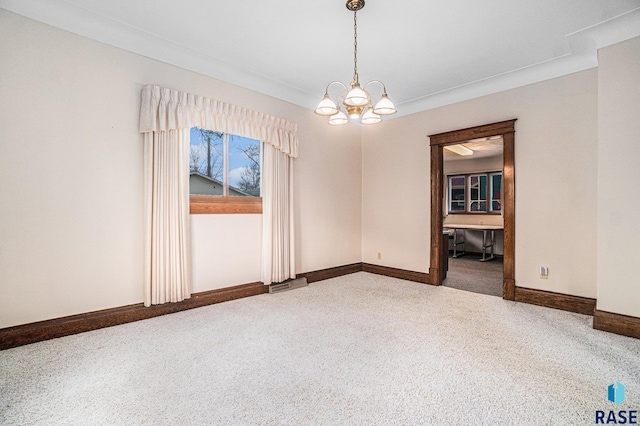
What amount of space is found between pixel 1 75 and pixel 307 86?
10.5ft

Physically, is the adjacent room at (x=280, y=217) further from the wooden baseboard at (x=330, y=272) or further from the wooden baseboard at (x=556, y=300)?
the wooden baseboard at (x=330, y=272)

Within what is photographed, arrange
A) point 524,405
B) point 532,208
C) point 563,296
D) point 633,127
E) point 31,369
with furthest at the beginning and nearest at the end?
point 532,208
point 563,296
point 633,127
point 31,369
point 524,405

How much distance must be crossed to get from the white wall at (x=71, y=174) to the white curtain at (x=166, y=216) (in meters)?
0.11

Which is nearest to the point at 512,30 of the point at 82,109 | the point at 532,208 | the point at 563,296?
the point at 532,208

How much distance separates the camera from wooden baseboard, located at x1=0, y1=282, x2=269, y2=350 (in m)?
2.50

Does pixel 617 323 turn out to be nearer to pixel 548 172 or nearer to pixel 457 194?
pixel 548 172

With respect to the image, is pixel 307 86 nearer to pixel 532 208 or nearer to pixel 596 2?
pixel 596 2

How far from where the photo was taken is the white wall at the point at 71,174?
8.26 feet

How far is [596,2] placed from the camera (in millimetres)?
2551

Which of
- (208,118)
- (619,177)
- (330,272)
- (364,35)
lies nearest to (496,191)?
(619,177)

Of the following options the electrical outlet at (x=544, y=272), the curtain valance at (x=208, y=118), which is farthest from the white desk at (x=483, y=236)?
the curtain valance at (x=208, y=118)

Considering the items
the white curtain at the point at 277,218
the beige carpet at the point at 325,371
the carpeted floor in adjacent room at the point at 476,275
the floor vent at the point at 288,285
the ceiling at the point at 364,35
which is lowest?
the carpeted floor in adjacent room at the point at 476,275

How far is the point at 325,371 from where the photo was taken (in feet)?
7.04

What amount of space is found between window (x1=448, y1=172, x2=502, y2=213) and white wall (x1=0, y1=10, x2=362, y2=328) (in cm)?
728
